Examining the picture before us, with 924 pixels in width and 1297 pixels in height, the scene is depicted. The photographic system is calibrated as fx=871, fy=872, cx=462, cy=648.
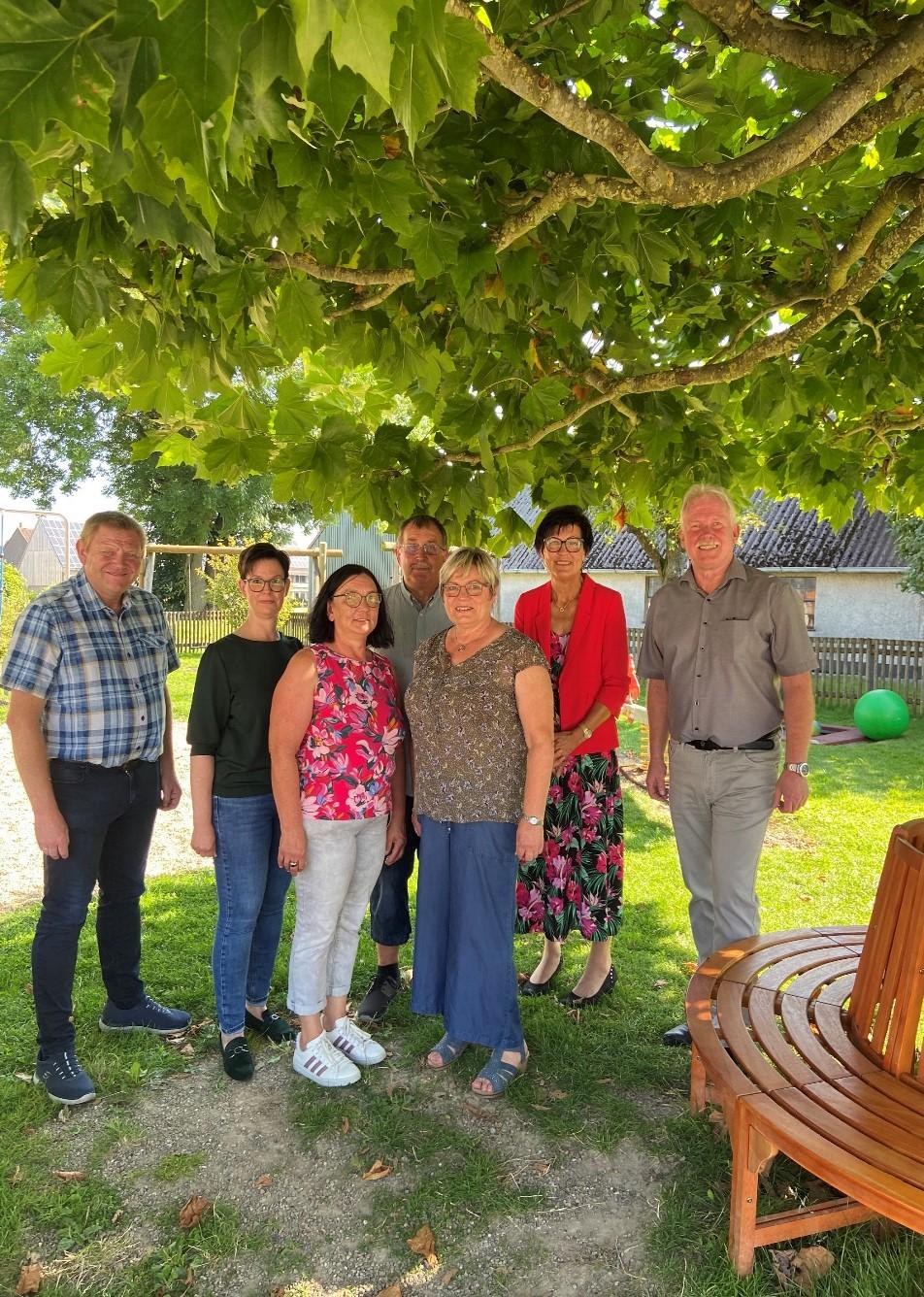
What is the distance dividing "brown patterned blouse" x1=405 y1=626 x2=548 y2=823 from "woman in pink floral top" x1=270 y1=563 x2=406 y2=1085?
0.23 meters

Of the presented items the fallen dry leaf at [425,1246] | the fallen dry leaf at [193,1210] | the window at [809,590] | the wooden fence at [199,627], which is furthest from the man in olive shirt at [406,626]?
the window at [809,590]

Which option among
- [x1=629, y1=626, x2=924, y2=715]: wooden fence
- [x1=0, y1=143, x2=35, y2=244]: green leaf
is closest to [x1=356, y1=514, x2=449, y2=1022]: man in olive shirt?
[x1=0, y1=143, x2=35, y2=244]: green leaf

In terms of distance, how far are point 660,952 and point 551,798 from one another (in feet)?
5.19

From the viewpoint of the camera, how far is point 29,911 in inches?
222

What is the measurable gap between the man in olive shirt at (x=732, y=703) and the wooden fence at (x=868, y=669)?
43.0 ft

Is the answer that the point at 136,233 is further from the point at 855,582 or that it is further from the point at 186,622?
the point at 855,582

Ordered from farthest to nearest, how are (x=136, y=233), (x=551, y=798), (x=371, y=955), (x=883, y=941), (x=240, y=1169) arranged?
(x=371, y=955), (x=551, y=798), (x=240, y=1169), (x=883, y=941), (x=136, y=233)

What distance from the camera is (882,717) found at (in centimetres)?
1350

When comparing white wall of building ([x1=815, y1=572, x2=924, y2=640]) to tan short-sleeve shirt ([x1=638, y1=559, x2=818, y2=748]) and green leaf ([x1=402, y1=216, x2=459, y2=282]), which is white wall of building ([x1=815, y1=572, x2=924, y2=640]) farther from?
green leaf ([x1=402, y1=216, x2=459, y2=282])

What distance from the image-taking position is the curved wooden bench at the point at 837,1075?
209 centimetres

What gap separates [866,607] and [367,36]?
24236mm

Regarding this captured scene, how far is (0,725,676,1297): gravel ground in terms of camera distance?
249cm

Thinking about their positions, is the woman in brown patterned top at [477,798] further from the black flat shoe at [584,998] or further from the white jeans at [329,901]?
the black flat shoe at [584,998]

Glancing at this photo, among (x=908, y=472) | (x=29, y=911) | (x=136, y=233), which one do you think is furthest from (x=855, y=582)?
(x=136, y=233)
